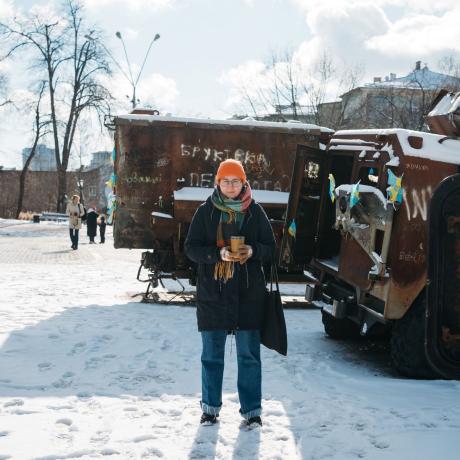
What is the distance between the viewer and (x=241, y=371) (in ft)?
13.8

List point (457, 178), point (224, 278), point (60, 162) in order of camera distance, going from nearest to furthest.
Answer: point (224, 278) < point (457, 178) < point (60, 162)

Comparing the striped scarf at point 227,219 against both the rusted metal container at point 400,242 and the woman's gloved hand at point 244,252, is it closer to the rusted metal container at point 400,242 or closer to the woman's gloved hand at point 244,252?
the woman's gloved hand at point 244,252

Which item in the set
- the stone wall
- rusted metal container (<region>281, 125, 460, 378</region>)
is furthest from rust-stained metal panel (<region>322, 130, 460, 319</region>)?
the stone wall

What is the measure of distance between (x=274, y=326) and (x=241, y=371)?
384 millimetres

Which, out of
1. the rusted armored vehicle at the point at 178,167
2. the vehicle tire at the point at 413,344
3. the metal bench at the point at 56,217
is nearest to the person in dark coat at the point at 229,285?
the vehicle tire at the point at 413,344

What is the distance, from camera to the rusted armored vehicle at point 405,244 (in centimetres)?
498

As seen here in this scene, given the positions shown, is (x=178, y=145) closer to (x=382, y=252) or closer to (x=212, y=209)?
(x=382, y=252)

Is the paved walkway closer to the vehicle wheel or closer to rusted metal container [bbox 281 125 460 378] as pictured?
the vehicle wheel

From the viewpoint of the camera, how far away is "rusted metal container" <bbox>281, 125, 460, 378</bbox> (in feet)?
16.6

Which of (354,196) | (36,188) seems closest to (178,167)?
(354,196)

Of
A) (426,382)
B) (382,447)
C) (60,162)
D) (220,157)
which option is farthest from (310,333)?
(60,162)

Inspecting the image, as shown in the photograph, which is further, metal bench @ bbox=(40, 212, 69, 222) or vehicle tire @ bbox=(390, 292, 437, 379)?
metal bench @ bbox=(40, 212, 69, 222)

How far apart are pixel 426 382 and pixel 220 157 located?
5229 mm

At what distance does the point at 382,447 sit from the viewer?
3.85 meters
